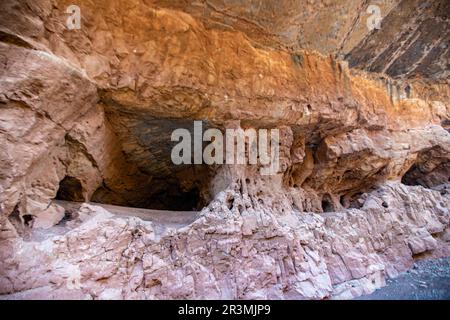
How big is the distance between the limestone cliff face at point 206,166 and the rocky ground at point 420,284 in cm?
23

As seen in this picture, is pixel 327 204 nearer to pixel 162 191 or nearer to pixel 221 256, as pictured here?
pixel 221 256

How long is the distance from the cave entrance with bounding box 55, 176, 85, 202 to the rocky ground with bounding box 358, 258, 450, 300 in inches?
187

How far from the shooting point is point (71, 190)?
12.8 ft

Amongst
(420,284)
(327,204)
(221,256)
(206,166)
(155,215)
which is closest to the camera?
(221,256)

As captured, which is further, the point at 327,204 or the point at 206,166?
the point at 327,204

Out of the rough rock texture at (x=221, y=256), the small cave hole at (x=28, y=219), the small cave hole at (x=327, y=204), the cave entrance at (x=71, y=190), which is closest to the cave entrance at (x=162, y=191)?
the cave entrance at (x=71, y=190)

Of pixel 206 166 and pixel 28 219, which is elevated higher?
pixel 206 166

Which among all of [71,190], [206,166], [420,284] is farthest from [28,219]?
[420,284]

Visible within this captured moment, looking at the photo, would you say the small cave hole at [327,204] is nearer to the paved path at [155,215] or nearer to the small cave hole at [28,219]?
the paved path at [155,215]

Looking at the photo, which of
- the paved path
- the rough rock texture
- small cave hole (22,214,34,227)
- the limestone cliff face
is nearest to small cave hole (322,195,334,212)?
the limestone cliff face

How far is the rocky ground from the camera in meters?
4.30

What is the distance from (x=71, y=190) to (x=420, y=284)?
614cm

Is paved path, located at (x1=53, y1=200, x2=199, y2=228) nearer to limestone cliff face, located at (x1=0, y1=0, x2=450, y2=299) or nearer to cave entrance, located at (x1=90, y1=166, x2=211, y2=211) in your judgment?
limestone cliff face, located at (x1=0, y1=0, x2=450, y2=299)
